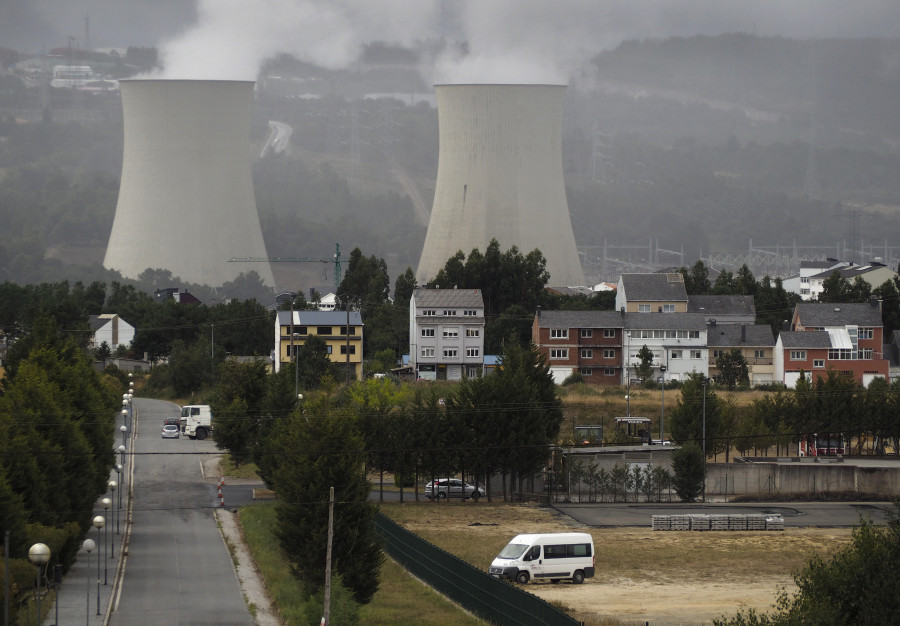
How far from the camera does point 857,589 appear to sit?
11.1 m

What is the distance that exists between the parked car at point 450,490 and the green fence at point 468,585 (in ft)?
19.1

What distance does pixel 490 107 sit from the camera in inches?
1992

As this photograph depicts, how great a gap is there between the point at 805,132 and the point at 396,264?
82912mm

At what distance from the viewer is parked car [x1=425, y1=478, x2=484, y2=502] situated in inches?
1023

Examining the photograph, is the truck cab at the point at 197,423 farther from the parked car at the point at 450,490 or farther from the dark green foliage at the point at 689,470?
the dark green foliage at the point at 689,470

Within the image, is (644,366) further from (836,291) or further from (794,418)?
(836,291)

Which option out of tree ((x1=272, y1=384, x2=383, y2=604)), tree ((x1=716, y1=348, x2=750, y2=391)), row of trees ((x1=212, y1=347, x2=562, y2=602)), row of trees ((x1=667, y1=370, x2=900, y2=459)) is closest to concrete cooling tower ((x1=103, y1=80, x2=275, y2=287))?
row of trees ((x1=212, y1=347, x2=562, y2=602))

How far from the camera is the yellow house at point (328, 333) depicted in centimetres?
3944

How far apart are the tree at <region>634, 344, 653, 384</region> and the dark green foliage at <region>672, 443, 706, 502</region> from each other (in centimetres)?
1195

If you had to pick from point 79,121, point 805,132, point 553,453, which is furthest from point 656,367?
point 805,132

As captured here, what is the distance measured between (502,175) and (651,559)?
34.2 meters

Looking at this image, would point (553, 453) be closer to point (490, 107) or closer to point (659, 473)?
point (659, 473)

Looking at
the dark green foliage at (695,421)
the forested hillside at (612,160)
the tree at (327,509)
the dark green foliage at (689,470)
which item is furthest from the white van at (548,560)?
the forested hillside at (612,160)

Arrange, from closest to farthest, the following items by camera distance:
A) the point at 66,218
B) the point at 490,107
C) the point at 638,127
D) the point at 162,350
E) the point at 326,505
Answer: the point at 326,505 < the point at 162,350 < the point at 490,107 < the point at 66,218 < the point at 638,127
